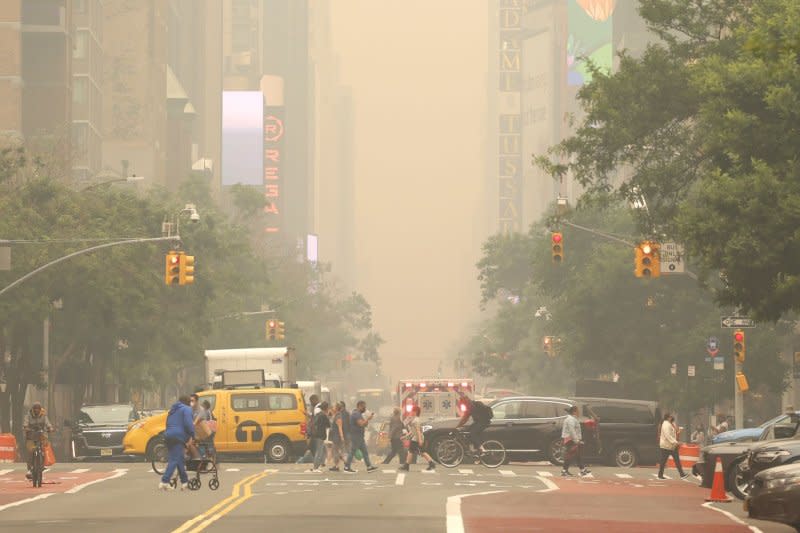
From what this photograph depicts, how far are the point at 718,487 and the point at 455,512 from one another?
20.4ft

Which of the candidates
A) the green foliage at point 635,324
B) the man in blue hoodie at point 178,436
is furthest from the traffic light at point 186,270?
the green foliage at point 635,324

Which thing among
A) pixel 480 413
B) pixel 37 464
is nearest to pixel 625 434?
pixel 480 413

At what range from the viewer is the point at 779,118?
31.9 metres

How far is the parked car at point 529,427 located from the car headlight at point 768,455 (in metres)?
19.8

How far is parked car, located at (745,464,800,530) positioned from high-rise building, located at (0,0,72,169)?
86848 millimetres

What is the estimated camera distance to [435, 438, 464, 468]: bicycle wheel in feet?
150

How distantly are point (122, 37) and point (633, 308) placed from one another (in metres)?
80.5

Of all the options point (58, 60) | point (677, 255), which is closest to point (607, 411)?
point (677, 255)

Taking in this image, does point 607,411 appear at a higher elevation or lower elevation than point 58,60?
lower

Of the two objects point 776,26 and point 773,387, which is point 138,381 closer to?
point 773,387

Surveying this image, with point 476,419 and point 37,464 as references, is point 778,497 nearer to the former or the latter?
point 37,464

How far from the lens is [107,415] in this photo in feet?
178

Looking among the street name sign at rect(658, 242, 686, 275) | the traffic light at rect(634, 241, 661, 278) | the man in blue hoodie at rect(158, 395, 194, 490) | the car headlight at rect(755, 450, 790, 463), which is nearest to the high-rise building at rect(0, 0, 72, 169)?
the street name sign at rect(658, 242, 686, 275)

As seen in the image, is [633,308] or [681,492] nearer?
[681,492]
